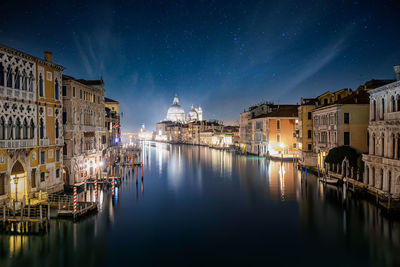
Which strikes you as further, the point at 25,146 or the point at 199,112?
the point at 199,112

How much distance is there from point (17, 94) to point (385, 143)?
23.3 m

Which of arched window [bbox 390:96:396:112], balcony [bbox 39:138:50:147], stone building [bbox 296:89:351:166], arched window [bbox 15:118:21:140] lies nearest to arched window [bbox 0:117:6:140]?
arched window [bbox 15:118:21:140]

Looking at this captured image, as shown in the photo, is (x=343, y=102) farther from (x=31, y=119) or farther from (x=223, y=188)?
(x=31, y=119)

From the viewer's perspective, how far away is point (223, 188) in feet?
92.1

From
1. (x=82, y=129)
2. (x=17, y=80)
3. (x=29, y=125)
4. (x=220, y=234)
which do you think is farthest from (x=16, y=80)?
(x=220, y=234)

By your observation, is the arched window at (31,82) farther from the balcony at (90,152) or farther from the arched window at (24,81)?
the balcony at (90,152)

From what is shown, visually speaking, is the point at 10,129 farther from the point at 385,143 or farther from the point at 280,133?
the point at 280,133

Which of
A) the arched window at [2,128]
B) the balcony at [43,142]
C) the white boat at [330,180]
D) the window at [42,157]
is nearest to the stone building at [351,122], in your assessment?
the white boat at [330,180]

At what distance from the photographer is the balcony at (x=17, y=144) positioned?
55.0 feet

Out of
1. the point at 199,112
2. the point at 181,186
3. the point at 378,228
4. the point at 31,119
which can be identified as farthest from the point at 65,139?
the point at 199,112

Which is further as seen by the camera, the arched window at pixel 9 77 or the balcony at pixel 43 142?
the balcony at pixel 43 142

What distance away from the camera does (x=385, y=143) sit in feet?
64.7

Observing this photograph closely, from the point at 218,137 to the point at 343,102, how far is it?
73.1 metres

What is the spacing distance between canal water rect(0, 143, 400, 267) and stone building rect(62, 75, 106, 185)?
147 inches
